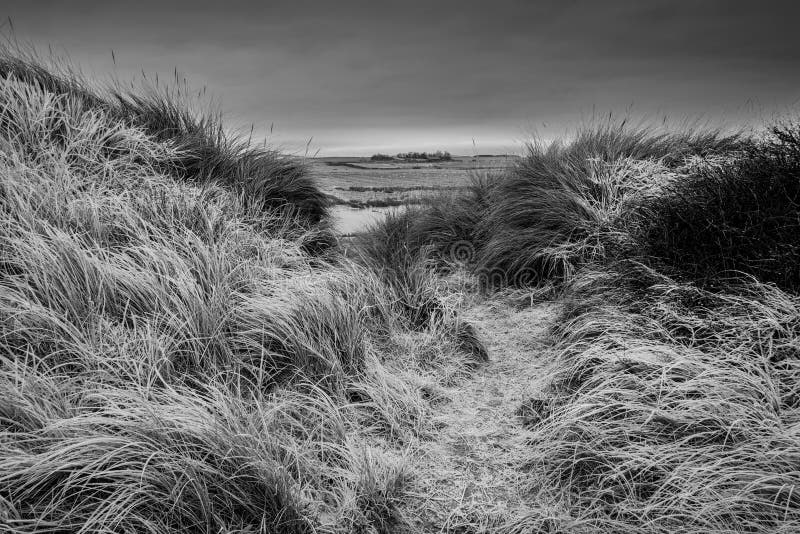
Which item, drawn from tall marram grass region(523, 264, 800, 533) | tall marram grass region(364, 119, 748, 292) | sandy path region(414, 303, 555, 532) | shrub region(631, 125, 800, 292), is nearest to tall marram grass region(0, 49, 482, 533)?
sandy path region(414, 303, 555, 532)

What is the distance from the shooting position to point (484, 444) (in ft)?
7.27

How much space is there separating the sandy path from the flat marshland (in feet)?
0.04

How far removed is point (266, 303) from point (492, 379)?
157 cm

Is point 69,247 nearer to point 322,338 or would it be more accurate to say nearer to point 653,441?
point 322,338

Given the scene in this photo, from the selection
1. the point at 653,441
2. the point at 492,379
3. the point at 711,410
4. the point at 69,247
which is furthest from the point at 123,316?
the point at 711,410

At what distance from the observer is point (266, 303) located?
2.67m

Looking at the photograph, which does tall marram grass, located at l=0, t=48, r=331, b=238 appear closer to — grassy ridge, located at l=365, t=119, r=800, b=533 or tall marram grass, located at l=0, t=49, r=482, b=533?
tall marram grass, located at l=0, t=49, r=482, b=533

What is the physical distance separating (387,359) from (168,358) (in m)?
1.33

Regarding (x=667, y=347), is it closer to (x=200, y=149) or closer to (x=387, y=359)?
(x=387, y=359)

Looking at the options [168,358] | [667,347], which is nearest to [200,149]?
[168,358]

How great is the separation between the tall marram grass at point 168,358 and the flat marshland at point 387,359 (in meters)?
0.02

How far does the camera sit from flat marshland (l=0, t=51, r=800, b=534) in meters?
1.60

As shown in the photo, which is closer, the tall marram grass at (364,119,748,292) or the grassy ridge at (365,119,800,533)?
the grassy ridge at (365,119,800,533)

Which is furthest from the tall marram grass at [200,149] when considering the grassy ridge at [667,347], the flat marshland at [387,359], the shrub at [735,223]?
the shrub at [735,223]
